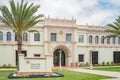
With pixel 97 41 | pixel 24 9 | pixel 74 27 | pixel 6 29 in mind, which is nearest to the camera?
pixel 24 9

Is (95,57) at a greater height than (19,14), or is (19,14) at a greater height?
(19,14)

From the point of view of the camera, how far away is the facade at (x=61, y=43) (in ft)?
161

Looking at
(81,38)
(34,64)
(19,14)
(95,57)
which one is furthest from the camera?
(95,57)

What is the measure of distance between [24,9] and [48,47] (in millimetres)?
18830

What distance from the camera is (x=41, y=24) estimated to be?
50.8m

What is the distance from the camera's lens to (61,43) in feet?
169

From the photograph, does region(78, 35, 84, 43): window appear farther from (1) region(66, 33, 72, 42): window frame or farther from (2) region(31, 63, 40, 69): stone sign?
(2) region(31, 63, 40, 69): stone sign

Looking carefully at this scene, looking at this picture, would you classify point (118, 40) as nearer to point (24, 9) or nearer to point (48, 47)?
point (48, 47)

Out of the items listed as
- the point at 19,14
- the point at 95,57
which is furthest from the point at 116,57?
the point at 19,14

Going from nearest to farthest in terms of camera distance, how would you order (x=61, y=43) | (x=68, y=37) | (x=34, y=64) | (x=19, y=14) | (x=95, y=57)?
(x=34, y=64)
(x=19, y=14)
(x=61, y=43)
(x=68, y=37)
(x=95, y=57)

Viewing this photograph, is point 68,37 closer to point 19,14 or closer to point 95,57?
point 95,57

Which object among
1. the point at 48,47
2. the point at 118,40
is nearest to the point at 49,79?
the point at 48,47

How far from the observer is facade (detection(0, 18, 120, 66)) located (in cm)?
4906

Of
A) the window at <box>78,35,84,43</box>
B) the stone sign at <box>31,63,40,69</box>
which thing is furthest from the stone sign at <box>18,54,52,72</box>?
the window at <box>78,35,84,43</box>
